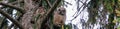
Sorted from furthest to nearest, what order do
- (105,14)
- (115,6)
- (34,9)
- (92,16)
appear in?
(34,9), (92,16), (105,14), (115,6)

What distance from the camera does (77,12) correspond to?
13.8 feet

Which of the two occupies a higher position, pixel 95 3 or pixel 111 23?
pixel 95 3

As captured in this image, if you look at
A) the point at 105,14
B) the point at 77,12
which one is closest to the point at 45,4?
the point at 77,12

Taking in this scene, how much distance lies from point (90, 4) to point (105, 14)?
0.90ft

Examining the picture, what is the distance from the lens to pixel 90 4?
411 centimetres

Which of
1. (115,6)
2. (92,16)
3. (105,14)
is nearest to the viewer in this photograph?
(115,6)

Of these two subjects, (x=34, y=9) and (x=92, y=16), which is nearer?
(x=92, y=16)

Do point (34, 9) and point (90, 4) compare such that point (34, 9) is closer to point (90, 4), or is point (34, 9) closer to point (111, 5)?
point (90, 4)

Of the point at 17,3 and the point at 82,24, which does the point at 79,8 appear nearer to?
the point at 82,24

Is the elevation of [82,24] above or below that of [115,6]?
below

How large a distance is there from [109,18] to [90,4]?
0.41m

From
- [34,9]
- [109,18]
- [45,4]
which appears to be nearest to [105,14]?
[109,18]

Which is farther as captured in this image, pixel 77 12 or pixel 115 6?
pixel 77 12

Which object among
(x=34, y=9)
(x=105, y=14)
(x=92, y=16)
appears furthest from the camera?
(x=34, y=9)
